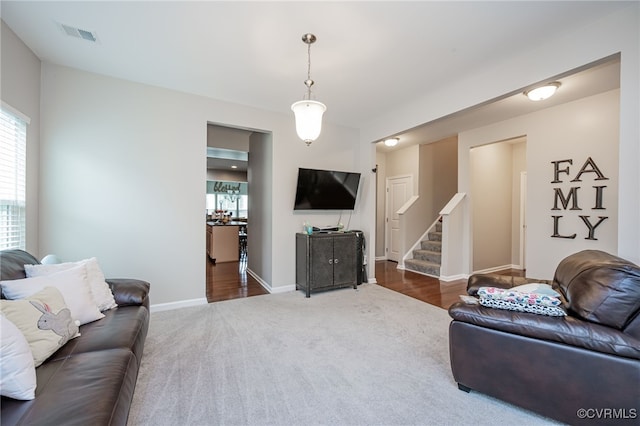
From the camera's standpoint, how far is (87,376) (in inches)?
49.8

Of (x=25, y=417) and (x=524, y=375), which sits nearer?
(x=25, y=417)

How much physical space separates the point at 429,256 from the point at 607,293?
429 cm

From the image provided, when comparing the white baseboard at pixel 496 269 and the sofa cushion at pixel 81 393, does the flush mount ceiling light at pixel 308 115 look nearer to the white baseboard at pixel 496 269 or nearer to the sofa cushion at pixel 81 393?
the sofa cushion at pixel 81 393

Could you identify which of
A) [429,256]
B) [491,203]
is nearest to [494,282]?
[429,256]

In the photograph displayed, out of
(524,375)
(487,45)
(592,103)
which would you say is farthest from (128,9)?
(592,103)

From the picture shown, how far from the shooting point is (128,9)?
6.80 feet

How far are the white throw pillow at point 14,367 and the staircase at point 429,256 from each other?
5.30m

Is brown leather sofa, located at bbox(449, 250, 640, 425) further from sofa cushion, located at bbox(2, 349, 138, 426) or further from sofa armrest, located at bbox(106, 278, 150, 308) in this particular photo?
sofa armrest, located at bbox(106, 278, 150, 308)

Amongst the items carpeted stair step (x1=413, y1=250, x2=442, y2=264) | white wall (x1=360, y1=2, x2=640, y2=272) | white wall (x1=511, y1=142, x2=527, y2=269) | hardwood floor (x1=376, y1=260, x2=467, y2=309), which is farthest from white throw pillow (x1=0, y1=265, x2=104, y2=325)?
white wall (x1=511, y1=142, x2=527, y2=269)

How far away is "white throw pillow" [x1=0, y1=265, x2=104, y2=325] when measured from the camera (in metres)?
1.64

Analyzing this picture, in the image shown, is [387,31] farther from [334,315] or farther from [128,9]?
[334,315]

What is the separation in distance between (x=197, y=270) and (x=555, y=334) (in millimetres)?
3612

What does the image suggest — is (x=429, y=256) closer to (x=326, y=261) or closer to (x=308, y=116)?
(x=326, y=261)

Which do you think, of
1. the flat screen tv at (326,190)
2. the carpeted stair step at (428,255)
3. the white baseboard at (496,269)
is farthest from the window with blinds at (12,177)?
the white baseboard at (496,269)
